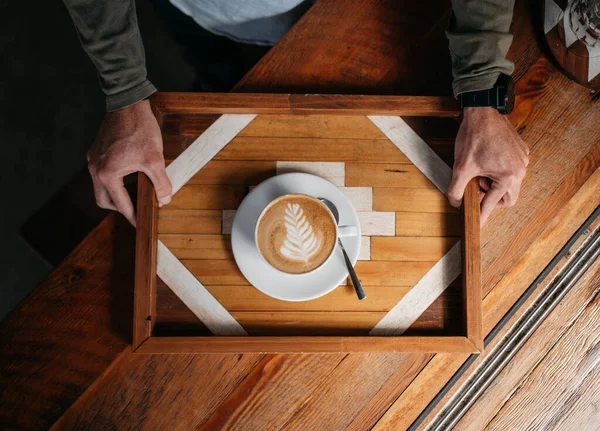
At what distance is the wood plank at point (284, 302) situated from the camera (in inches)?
37.6

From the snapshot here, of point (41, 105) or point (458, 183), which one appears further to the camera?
point (41, 105)

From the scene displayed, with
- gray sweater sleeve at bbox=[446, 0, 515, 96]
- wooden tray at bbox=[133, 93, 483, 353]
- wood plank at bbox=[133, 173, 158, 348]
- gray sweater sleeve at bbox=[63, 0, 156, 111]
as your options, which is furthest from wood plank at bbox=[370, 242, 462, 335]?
gray sweater sleeve at bbox=[63, 0, 156, 111]

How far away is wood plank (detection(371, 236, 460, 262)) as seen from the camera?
0.97 meters

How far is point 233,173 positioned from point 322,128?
0.71 ft

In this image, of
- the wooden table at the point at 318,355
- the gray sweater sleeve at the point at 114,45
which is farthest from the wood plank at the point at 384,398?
the gray sweater sleeve at the point at 114,45

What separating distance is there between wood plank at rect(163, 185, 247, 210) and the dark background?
0.98m

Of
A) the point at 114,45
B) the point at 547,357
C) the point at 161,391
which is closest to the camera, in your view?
the point at 114,45

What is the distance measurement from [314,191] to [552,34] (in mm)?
653

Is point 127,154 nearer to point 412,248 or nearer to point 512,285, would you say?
point 412,248

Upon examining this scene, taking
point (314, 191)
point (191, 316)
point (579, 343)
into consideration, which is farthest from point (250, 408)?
point (579, 343)

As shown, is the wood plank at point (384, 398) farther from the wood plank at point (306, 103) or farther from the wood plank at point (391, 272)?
the wood plank at point (306, 103)

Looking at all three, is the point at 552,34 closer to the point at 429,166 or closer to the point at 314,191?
the point at 429,166

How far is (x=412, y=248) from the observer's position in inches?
38.3

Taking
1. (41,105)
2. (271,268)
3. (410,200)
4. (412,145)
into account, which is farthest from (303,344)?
(41,105)
